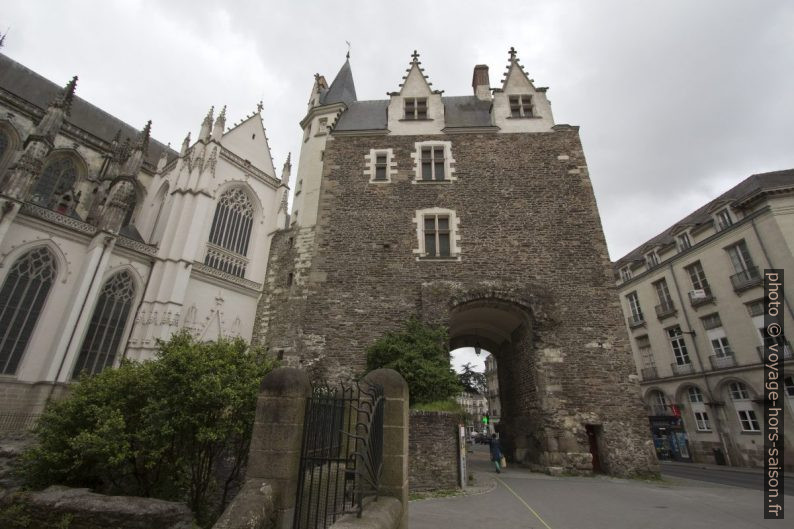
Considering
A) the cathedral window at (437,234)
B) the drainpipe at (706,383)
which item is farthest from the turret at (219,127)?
the drainpipe at (706,383)

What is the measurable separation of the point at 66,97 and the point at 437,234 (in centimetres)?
2433

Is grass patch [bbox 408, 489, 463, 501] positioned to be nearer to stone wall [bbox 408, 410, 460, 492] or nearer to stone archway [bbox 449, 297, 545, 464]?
stone wall [bbox 408, 410, 460, 492]

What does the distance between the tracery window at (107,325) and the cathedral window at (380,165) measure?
15602mm

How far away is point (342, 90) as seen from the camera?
2053 cm

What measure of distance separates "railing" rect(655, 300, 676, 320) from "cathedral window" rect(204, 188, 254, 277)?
92.4 ft

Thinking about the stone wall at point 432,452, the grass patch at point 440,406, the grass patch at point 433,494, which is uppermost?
the grass patch at point 440,406

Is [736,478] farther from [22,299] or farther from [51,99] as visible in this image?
[51,99]

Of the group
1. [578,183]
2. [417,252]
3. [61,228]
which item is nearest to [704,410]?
[578,183]

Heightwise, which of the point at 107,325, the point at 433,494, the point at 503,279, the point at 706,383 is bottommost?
the point at 433,494

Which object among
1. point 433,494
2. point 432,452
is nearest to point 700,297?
point 432,452

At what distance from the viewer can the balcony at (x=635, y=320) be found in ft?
81.6

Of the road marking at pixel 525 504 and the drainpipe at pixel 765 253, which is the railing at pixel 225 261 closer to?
the road marking at pixel 525 504

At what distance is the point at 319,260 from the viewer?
13.2 m

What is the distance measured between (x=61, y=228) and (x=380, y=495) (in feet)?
73.5
